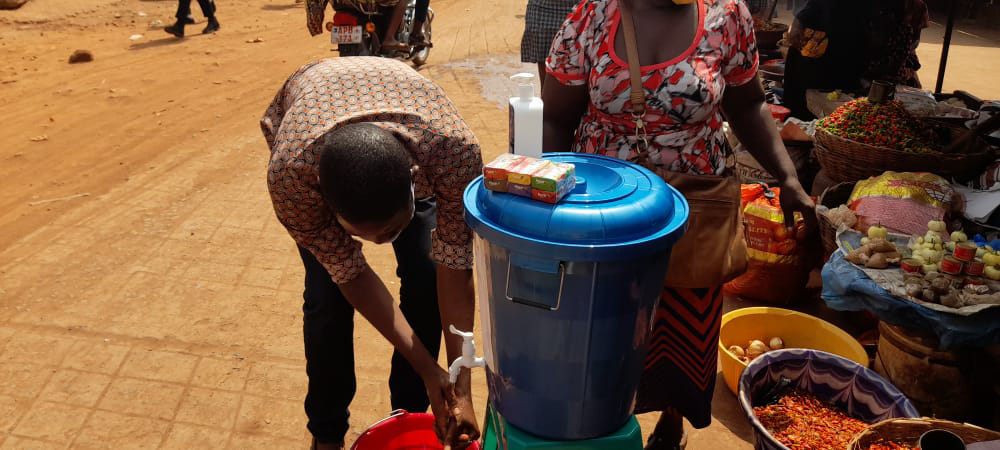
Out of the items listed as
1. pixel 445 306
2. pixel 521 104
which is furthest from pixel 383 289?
pixel 521 104

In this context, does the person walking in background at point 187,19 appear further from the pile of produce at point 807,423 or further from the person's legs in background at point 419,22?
the pile of produce at point 807,423

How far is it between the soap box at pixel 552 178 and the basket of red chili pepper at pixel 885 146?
2453 millimetres

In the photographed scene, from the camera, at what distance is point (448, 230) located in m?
2.06

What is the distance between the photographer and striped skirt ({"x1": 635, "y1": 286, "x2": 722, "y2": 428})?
85.4 inches

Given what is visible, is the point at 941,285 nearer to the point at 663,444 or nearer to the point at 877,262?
the point at 877,262

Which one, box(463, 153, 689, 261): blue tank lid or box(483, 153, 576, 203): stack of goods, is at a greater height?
box(483, 153, 576, 203): stack of goods

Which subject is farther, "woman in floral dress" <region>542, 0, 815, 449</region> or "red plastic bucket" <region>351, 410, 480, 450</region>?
"red plastic bucket" <region>351, 410, 480, 450</region>

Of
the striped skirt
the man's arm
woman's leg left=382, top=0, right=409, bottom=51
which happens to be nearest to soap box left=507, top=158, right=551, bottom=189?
the man's arm

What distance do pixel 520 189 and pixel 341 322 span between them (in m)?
Result: 0.98

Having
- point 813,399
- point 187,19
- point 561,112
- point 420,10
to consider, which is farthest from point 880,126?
point 187,19

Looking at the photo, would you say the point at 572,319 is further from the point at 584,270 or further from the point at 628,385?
the point at 628,385

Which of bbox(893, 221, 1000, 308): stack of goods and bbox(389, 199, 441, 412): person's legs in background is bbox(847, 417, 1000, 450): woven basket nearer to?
bbox(893, 221, 1000, 308): stack of goods

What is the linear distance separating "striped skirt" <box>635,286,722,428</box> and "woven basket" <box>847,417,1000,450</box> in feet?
1.56

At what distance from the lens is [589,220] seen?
1.50 meters
